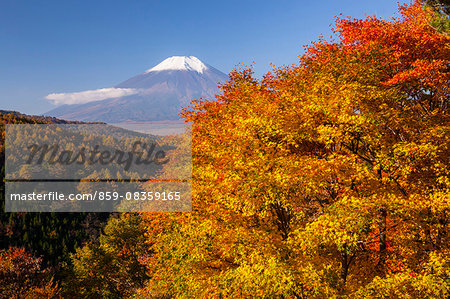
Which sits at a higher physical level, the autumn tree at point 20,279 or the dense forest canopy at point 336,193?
the dense forest canopy at point 336,193

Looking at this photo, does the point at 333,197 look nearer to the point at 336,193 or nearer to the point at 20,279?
the point at 336,193

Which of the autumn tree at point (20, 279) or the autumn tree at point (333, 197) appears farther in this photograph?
the autumn tree at point (20, 279)

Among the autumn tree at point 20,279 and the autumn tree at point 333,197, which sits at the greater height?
the autumn tree at point 333,197

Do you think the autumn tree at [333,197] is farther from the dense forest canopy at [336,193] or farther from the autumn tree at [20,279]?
the autumn tree at [20,279]

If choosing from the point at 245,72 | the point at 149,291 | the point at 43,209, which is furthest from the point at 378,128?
the point at 43,209

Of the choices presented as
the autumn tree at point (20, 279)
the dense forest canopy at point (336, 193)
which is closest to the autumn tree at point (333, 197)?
the dense forest canopy at point (336, 193)

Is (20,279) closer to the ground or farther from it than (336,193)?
closer to the ground

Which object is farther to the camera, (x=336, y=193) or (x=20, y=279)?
(x=20, y=279)

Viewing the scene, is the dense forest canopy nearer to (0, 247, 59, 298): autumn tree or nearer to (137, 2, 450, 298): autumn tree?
(137, 2, 450, 298): autumn tree

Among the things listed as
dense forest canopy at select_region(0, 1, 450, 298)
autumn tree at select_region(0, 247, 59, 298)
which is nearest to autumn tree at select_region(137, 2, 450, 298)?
dense forest canopy at select_region(0, 1, 450, 298)

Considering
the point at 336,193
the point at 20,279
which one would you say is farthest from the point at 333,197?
the point at 20,279

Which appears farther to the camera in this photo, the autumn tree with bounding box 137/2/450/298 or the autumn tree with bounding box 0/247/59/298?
the autumn tree with bounding box 0/247/59/298

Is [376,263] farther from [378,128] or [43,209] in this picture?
[43,209]

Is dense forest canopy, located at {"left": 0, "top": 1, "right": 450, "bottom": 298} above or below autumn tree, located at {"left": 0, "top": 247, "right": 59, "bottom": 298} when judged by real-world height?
above
